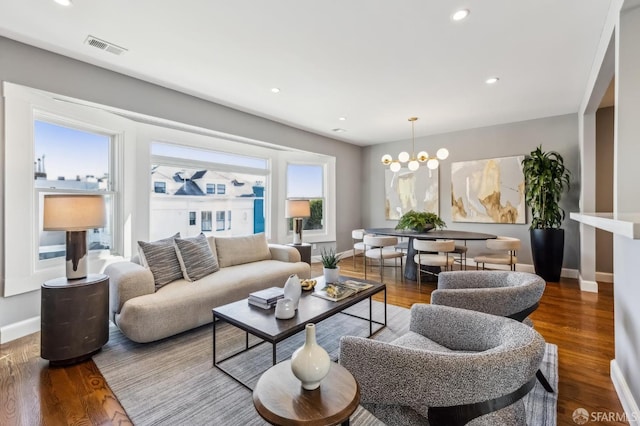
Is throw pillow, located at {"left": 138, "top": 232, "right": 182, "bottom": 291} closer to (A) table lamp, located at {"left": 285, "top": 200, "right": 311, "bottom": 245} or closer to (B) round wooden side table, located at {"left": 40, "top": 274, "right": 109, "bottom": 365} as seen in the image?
(B) round wooden side table, located at {"left": 40, "top": 274, "right": 109, "bottom": 365}

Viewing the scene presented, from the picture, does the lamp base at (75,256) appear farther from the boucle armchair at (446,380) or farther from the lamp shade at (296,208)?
the lamp shade at (296,208)

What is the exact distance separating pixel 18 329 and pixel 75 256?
1044 mm

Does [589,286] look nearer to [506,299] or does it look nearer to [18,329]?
[506,299]

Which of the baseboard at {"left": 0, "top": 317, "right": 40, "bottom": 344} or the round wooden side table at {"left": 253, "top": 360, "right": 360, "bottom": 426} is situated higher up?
the round wooden side table at {"left": 253, "top": 360, "right": 360, "bottom": 426}

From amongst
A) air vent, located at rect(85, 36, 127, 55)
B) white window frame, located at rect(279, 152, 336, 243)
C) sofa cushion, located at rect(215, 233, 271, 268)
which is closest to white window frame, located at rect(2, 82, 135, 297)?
air vent, located at rect(85, 36, 127, 55)

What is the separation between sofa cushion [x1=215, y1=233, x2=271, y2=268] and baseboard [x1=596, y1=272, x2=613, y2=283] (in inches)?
199

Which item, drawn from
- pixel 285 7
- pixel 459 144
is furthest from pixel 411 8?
pixel 459 144

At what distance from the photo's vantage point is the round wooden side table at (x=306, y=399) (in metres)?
1.01

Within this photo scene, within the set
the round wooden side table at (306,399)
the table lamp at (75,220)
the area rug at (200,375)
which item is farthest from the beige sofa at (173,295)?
the round wooden side table at (306,399)

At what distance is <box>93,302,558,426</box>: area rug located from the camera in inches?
68.2

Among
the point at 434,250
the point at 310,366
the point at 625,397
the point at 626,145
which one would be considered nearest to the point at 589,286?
the point at 434,250

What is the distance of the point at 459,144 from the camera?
5805 millimetres

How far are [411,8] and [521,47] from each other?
52.0 inches

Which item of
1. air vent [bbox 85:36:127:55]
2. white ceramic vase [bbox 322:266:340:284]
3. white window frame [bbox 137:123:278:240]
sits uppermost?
air vent [bbox 85:36:127:55]
